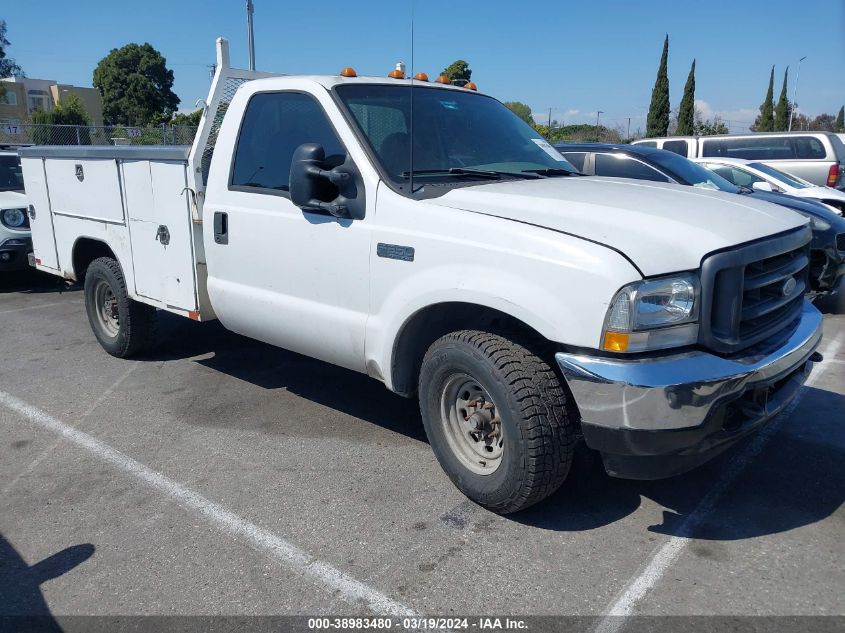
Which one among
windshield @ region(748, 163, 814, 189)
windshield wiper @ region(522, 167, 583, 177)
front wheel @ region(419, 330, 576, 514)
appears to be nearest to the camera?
front wheel @ region(419, 330, 576, 514)

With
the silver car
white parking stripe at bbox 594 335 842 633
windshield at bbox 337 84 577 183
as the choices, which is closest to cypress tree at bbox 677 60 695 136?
the silver car

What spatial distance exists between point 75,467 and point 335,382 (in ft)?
6.53

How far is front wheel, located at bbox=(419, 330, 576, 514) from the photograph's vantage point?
3057mm

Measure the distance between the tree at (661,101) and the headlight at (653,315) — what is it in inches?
1696

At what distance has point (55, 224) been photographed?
20.2ft

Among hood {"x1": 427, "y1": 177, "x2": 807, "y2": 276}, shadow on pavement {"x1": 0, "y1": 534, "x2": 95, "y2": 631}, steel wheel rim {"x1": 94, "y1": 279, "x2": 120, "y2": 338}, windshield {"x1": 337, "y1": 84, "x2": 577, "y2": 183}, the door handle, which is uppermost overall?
windshield {"x1": 337, "y1": 84, "x2": 577, "y2": 183}

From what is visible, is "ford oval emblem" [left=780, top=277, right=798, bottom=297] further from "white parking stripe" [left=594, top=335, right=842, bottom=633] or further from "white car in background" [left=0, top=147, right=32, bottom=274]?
"white car in background" [left=0, top=147, right=32, bottom=274]

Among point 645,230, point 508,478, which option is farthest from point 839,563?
point 645,230

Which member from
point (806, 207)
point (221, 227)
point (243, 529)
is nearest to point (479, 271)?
point (243, 529)

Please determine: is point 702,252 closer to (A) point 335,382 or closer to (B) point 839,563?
(B) point 839,563

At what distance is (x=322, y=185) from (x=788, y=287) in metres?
2.44

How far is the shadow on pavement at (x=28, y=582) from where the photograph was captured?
2.73 metres

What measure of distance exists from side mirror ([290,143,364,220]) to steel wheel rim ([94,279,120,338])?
296 cm

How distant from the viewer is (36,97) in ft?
222
